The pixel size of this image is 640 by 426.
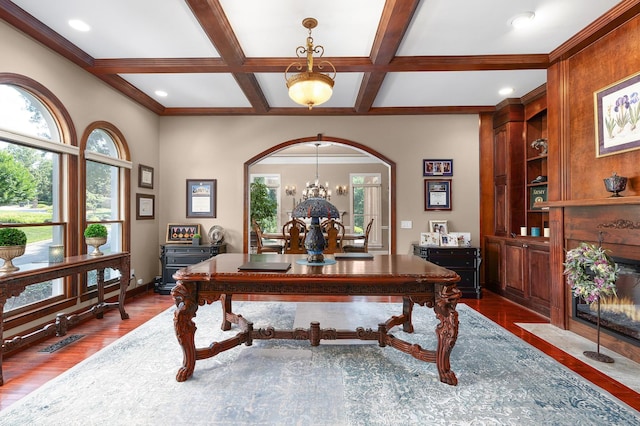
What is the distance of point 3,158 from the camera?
8.52ft

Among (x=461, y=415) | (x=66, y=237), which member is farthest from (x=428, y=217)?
(x=66, y=237)

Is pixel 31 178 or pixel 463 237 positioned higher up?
pixel 31 178

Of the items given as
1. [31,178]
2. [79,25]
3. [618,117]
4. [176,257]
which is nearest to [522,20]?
[618,117]

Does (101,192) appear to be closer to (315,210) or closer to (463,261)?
(315,210)

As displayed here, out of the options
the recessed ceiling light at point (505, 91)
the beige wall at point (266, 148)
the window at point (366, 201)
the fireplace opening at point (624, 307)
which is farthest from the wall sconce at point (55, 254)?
the window at point (366, 201)

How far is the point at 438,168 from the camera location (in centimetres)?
483

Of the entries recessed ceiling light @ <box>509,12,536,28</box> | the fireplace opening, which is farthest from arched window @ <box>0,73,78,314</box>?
the fireplace opening

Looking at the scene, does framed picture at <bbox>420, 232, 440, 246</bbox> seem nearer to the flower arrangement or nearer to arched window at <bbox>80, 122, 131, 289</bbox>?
the flower arrangement

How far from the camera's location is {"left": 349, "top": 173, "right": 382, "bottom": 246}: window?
9602 millimetres

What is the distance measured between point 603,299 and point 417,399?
2.12 m

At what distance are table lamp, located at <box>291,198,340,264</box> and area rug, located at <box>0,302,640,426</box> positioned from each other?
813mm

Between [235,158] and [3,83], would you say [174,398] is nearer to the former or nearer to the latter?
[3,83]

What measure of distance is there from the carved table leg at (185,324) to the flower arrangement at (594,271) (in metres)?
3.01

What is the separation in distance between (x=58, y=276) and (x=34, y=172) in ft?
3.59
